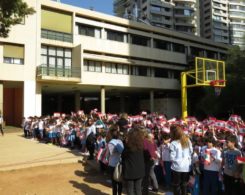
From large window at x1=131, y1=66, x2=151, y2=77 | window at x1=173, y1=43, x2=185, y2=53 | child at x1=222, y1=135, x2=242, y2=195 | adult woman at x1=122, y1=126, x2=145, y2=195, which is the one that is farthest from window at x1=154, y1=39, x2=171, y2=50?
adult woman at x1=122, y1=126, x2=145, y2=195

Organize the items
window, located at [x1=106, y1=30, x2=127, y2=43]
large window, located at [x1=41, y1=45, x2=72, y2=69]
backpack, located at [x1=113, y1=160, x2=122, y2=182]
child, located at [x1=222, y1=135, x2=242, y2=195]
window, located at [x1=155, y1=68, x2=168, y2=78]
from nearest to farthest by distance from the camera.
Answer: child, located at [x1=222, y1=135, x2=242, y2=195]
backpack, located at [x1=113, y1=160, x2=122, y2=182]
large window, located at [x1=41, y1=45, x2=72, y2=69]
window, located at [x1=106, y1=30, x2=127, y2=43]
window, located at [x1=155, y1=68, x2=168, y2=78]

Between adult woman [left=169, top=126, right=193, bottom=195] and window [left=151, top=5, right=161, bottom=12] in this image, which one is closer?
adult woman [left=169, top=126, right=193, bottom=195]

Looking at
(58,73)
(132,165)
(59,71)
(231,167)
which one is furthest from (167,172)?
(59,71)

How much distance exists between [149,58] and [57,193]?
34285mm

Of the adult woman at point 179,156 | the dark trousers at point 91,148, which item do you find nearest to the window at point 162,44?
the dark trousers at point 91,148

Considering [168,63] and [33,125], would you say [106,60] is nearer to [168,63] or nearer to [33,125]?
[168,63]

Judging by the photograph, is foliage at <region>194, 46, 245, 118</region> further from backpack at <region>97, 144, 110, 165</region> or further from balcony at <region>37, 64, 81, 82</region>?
backpack at <region>97, 144, 110, 165</region>

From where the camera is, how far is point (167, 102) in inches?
1720

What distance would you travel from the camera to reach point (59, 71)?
32.2m

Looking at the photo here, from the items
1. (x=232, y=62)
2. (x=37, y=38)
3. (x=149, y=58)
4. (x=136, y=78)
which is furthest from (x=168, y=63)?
(x=37, y=38)

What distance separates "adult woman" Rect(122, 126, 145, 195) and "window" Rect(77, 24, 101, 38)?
30.2 meters

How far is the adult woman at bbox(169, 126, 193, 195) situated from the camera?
22.0 ft

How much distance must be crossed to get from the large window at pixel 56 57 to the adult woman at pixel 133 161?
26691 mm

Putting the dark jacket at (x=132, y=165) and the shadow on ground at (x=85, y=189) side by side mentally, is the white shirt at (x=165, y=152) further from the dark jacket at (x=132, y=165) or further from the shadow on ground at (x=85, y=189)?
the dark jacket at (x=132, y=165)
